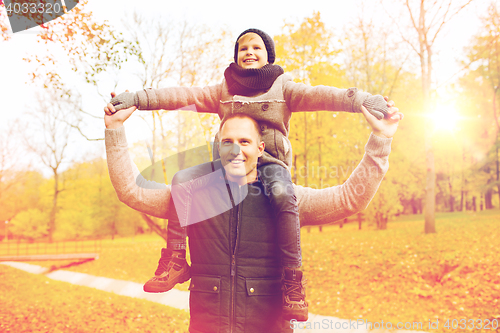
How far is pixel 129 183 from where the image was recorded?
1.90m

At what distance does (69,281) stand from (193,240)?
14.9 meters

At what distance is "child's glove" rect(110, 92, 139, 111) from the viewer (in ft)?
6.00

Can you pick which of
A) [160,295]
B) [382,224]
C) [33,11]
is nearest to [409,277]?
[160,295]

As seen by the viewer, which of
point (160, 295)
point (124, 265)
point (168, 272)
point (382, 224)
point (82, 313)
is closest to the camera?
point (168, 272)

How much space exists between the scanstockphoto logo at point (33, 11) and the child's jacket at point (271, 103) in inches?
176

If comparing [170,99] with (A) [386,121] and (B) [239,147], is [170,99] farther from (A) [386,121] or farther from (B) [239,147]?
(A) [386,121]

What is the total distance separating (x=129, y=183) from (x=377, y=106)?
1.50m

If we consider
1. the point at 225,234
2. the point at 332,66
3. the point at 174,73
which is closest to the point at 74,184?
the point at 174,73

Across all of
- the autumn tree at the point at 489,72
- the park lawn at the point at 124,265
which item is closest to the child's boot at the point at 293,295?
the park lawn at the point at 124,265

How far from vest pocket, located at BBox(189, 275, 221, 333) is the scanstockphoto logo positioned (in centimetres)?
529

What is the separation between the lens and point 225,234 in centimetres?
195

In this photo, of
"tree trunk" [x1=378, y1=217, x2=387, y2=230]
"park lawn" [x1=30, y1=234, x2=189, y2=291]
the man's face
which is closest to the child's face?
the man's face

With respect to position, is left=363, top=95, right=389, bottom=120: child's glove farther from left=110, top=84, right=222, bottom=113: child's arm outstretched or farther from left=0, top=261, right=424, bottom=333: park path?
left=0, top=261, right=424, bottom=333: park path

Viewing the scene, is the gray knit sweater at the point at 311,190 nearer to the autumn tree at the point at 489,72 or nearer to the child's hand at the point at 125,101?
the child's hand at the point at 125,101
